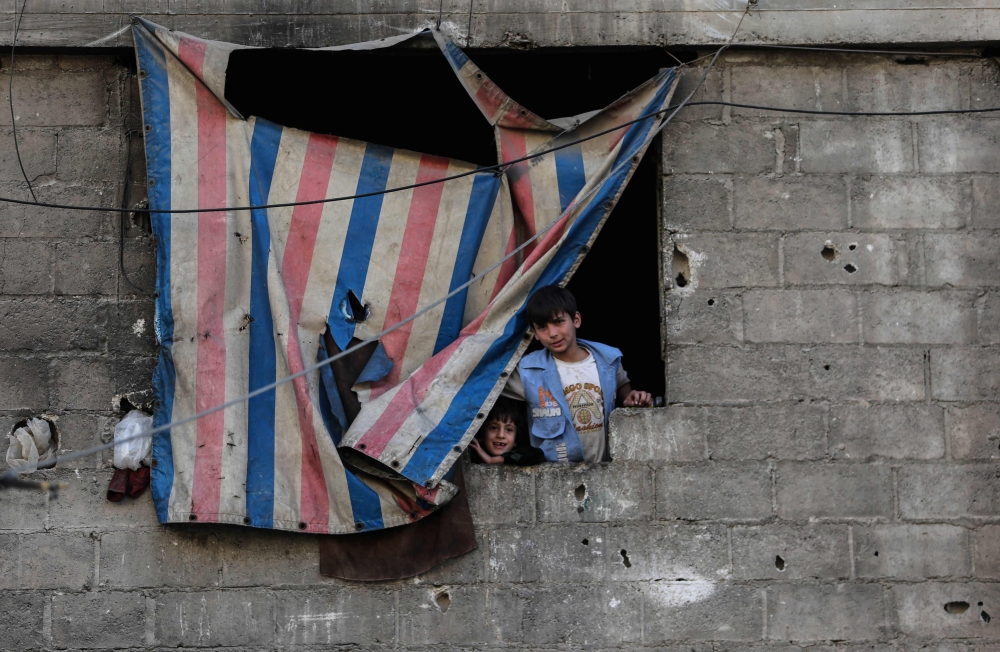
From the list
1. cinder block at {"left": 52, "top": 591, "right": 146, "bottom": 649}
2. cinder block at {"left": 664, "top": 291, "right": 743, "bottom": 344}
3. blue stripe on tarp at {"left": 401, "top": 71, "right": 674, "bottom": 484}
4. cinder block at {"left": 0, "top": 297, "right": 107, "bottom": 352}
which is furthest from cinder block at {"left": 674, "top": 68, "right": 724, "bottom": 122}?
cinder block at {"left": 52, "top": 591, "right": 146, "bottom": 649}

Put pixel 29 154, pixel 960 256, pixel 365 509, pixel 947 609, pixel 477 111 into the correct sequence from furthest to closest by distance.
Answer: pixel 477 111, pixel 29 154, pixel 960 256, pixel 947 609, pixel 365 509

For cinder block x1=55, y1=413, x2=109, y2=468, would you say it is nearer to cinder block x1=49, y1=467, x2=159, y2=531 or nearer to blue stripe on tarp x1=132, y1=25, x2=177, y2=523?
cinder block x1=49, y1=467, x2=159, y2=531

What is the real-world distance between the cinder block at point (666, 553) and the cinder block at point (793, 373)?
565mm

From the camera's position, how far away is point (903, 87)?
530 cm

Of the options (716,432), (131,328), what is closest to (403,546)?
(716,432)

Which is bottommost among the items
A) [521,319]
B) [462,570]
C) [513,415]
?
[462,570]

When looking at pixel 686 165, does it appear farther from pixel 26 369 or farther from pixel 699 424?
pixel 26 369

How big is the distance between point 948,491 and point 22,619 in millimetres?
3939

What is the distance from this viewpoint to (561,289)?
5059mm

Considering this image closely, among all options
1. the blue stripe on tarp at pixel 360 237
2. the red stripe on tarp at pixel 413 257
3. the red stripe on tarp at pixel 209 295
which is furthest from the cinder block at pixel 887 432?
the red stripe on tarp at pixel 209 295

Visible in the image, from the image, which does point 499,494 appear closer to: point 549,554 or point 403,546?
point 549,554

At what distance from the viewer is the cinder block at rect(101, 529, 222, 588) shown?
4992 millimetres

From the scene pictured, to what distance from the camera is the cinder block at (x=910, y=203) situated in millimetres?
5211

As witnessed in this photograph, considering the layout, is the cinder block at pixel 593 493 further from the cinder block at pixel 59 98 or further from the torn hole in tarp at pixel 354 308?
the cinder block at pixel 59 98
